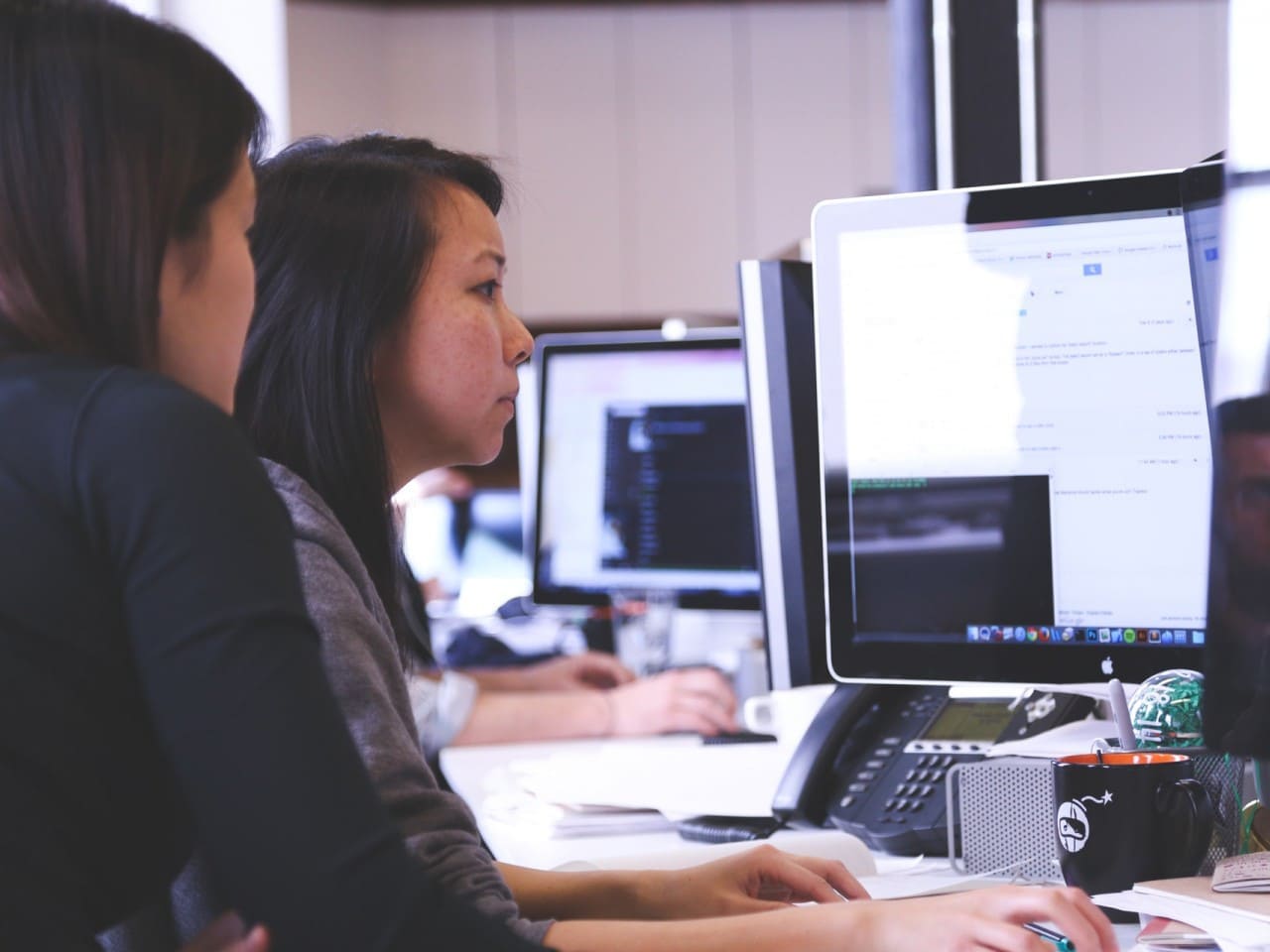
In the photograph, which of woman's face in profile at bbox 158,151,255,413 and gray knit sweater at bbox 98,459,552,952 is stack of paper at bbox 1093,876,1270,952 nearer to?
Result: gray knit sweater at bbox 98,459,552,952

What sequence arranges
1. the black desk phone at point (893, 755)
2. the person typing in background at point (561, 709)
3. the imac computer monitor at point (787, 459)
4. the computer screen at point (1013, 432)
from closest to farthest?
the computer screen at point (1013, 432) < the black desk phone at point (893, 755) < the imac computer monitor at point (787, 459) < the person typing in background at point (561, 709)

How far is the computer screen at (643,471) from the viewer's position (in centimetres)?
216

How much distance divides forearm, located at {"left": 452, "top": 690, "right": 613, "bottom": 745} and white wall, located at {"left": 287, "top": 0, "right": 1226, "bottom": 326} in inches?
149

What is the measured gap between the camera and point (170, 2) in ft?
7.27

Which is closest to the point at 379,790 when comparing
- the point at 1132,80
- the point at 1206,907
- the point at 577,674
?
the point at 1206,907

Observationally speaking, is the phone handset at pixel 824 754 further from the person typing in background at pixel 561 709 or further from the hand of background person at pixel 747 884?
the person typing in background at pixel 561 709

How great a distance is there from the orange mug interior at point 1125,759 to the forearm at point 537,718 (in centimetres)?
102

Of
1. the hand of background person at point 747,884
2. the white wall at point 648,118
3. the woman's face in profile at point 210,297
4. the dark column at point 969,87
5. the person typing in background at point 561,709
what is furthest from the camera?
the white wall at point 648,118

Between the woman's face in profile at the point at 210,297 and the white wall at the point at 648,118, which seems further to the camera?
the white wall at the point at 648,118

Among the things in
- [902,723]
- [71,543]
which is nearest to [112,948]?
[71,543]

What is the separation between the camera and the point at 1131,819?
0.91 metres

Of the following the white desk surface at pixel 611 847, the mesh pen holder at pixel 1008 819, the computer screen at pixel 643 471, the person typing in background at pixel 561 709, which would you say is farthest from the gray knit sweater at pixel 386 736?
the computer screen at pixel 643 471

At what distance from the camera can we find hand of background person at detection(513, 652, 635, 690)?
2.23 metres

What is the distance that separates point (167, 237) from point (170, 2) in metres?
1.68
